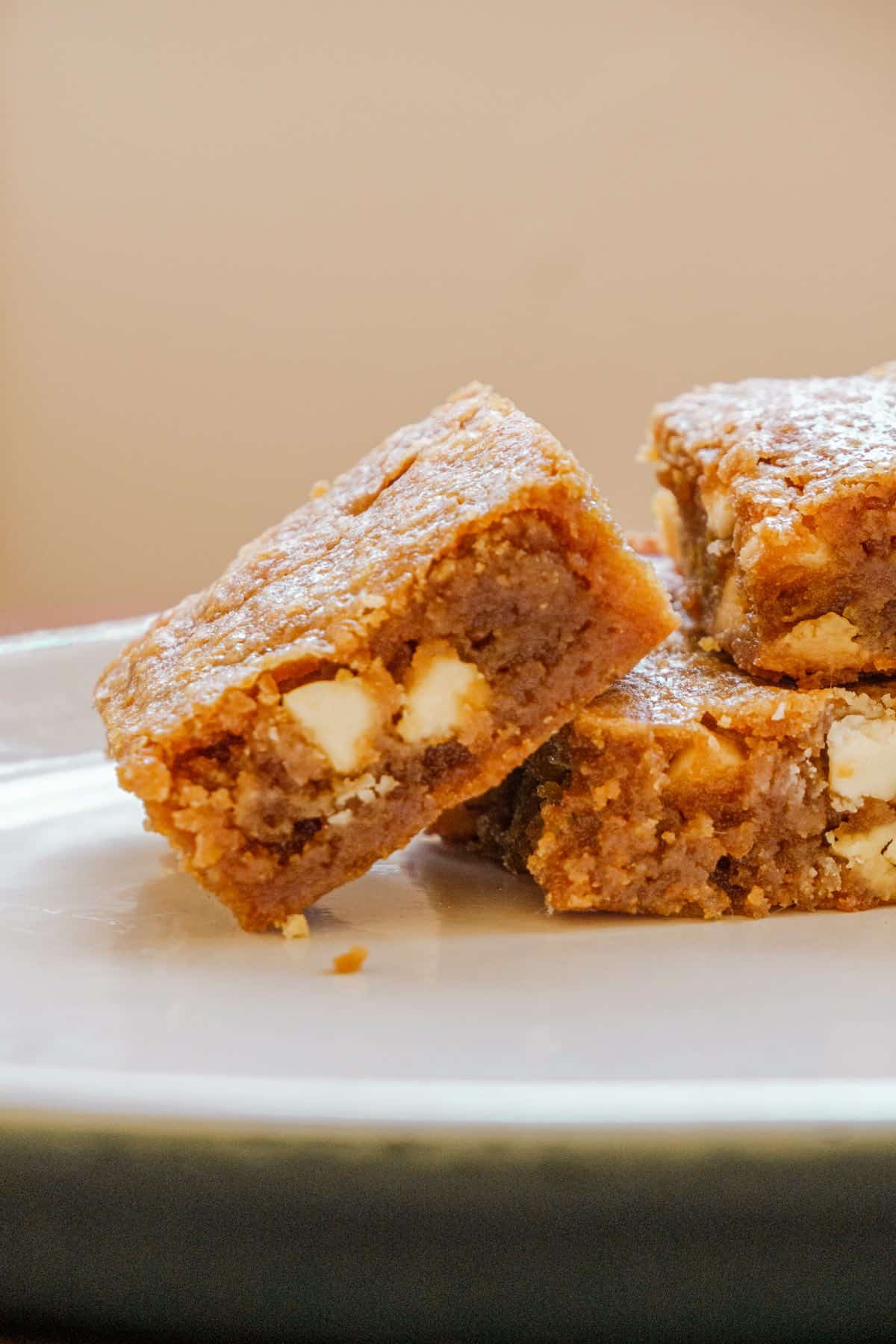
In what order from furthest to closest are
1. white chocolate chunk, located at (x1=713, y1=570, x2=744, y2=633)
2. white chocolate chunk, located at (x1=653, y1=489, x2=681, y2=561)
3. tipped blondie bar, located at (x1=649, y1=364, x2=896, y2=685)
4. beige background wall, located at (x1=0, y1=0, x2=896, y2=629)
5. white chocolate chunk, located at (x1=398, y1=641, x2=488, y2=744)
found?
beige background wall, located at (x1=0, y1=0, x2=896, y2=629) → white chocolate chunk, located at (x1=653, y1=489, x2=681, y2=561) → white chocolate chunk, located at (x1=713, y1=570, x2=744, y2=633) → tipped blondie bar, located at (x1=649, y1=364, x2=896, y2=685) → white chocolate chunk, located at (x1=398, y1=641, x2=488, y2=744)

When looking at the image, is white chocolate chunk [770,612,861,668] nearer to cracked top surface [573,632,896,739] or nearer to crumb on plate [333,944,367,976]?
cracked top surface [573,632,896,739]

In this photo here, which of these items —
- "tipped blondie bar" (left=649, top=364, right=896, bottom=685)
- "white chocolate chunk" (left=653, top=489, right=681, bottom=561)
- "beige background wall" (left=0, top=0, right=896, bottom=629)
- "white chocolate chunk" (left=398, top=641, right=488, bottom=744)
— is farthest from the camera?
"beige background wall" (left=0, top=0, right=896, bottom=629)

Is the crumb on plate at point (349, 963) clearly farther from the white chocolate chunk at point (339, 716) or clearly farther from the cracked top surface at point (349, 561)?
the cracked top surface at point (349, 561)

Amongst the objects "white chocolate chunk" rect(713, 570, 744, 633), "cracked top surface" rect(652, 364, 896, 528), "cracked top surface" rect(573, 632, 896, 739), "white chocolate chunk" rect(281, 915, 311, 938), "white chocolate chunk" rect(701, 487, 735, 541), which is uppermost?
"cracked top surface" rect(652, 364, 896, 528)

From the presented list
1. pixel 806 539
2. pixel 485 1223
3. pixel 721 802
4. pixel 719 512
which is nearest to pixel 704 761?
pixel 721 802

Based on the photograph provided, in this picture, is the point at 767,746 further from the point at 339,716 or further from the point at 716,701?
the point at 339,716

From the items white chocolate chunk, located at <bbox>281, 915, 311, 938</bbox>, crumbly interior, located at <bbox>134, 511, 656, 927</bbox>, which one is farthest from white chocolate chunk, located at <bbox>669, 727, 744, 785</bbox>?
white chocolate chunk, located at <bbox>281, 915, 311, 938</bbox>

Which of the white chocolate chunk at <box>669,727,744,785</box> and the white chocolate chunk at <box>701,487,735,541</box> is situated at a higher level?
the white chocolate chunk at <box>701,487,735,541</box>

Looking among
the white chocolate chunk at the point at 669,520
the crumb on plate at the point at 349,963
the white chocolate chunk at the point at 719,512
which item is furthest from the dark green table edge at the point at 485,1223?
the white chocolate chunk at the point at 669,520
